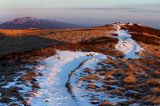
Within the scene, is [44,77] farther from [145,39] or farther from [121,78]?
[145,39]

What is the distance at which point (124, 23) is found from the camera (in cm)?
7700

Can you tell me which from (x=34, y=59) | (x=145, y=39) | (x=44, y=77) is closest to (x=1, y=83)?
(x=44, y=77)

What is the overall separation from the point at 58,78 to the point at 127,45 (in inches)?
987

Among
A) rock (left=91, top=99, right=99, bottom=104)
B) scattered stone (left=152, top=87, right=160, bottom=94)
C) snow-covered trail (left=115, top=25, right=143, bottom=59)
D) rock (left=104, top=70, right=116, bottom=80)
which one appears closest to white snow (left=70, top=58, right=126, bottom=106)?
rock (left=91, top=99, right=99, bottom=104)

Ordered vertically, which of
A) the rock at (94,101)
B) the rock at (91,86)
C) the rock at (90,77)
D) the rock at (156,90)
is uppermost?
the rock at (90,77)

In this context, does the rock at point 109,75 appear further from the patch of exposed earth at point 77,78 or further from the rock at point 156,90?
the rock at point 156,90

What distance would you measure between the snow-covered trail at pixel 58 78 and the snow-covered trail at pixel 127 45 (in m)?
7.94

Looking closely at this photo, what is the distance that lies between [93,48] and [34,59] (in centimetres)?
1164

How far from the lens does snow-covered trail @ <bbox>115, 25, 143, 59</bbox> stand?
176ft

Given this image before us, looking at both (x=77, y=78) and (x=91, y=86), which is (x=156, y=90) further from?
(x=77, y=78)

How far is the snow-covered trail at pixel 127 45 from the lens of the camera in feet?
176

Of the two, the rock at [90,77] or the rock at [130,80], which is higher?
the rock at [90,77]

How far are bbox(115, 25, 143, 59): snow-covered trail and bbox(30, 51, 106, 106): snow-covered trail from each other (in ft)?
26.0

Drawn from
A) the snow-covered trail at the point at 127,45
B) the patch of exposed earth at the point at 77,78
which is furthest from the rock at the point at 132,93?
the snow-covered trail at the point at 127,45
